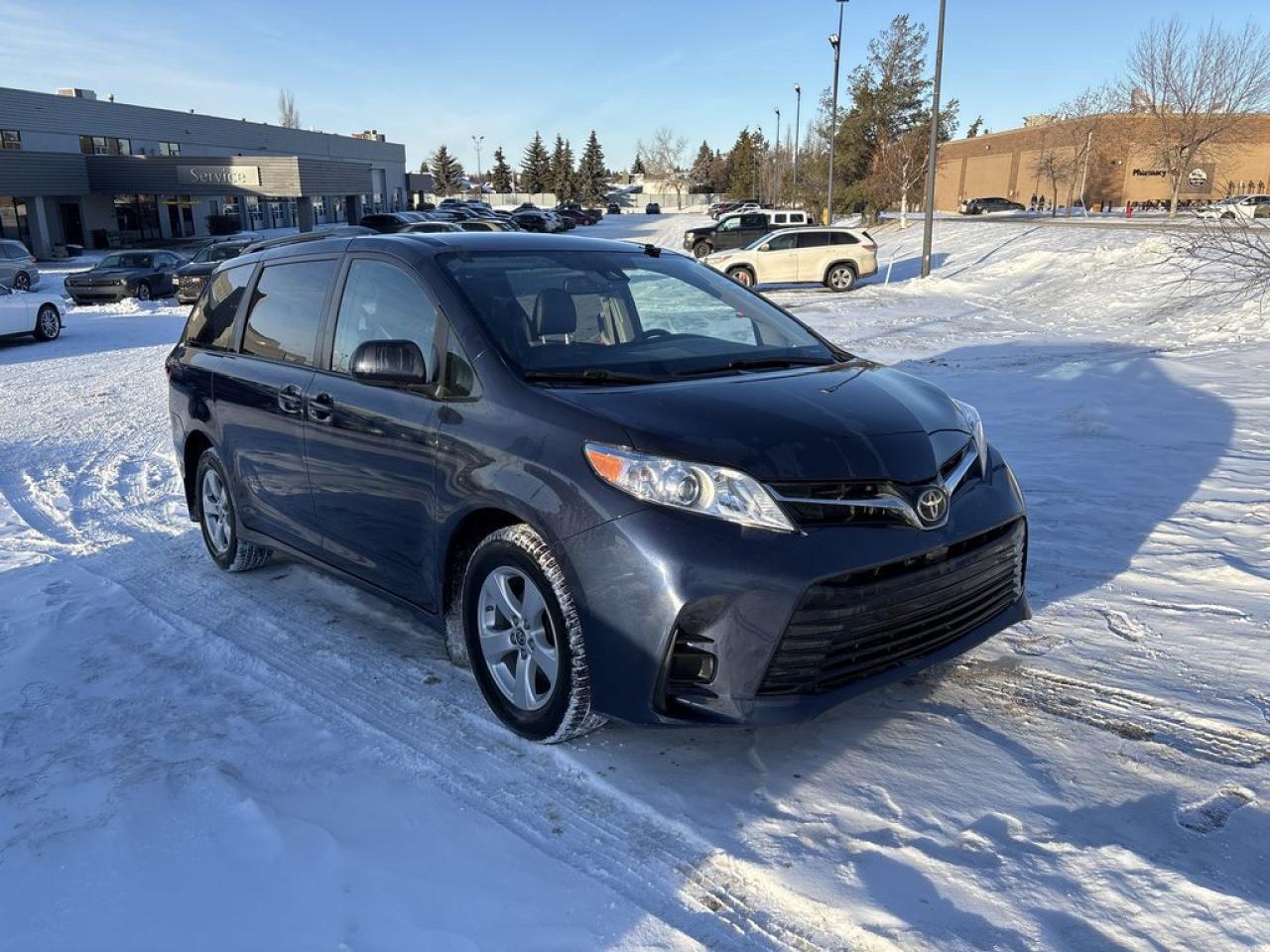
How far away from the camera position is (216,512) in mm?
5660

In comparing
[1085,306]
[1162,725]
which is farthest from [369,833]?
[1085,306]

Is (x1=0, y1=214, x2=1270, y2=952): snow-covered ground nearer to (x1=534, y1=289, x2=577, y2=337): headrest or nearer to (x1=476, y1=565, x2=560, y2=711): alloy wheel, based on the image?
(x1=476, y1=565, x2=560, y2=711): alloy wheel

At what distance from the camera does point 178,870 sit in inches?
113

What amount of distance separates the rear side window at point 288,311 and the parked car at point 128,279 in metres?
21.3

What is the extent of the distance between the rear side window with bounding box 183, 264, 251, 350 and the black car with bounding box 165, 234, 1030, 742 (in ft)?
1.90

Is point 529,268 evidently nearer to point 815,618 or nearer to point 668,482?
point 668,482

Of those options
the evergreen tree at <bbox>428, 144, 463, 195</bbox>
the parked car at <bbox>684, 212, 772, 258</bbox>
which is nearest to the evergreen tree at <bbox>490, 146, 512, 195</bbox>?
the evergreen tree at <bbox>428, 144, 463, 195</bbox>

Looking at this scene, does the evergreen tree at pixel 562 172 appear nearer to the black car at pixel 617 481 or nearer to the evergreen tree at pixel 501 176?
the evergreen tree at pixel 501 176

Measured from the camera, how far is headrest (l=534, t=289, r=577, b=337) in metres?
3.93

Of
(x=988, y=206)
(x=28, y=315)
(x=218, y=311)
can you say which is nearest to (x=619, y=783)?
(x=218, y=311)

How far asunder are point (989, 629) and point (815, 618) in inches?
38.5

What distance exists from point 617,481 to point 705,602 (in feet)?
1.62

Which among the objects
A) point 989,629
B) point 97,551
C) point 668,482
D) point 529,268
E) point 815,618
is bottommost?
point 97,551

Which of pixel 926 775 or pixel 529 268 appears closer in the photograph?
pixel 926 775
